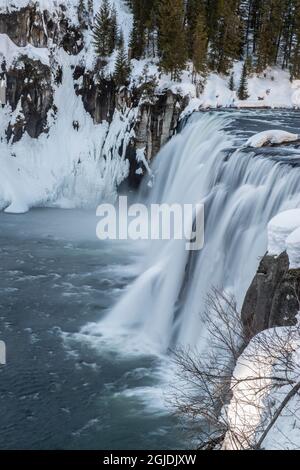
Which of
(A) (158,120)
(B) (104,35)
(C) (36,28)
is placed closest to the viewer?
(A) (158,120)

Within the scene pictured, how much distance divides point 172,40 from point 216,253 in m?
22.3

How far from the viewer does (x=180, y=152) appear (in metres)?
27.8

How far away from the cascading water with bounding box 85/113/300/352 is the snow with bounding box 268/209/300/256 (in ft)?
12.7

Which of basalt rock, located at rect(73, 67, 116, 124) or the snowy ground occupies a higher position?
basalt rock, located at rect(73, 67, 116, 124)

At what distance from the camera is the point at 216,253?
1709cm

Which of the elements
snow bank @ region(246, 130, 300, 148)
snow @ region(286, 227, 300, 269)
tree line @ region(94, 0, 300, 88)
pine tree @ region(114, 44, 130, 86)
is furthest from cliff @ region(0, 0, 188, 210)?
snow @ region(286, 227, 300, 269)

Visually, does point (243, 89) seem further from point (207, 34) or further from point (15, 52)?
point (15, 52)

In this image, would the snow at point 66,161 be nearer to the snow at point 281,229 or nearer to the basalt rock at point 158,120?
the basalt rock at point 158,120

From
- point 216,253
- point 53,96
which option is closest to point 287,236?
point 216,253

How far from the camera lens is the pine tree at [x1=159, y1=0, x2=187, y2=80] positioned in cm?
3375

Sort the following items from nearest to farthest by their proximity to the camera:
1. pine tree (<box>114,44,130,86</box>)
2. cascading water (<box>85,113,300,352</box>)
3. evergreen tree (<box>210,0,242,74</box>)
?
cascading water (<box>85,113,300,352</box>) < pine tree (<box>114,44,130,86</box>) < evergreen tree (<box>210,0,242,74</box>)

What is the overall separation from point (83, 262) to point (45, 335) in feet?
23.2

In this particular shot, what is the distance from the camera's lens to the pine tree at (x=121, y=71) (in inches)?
1267

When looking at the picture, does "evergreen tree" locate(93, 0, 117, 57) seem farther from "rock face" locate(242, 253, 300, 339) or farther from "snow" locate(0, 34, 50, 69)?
"rock face" locate(242, 253, 300, 339)
